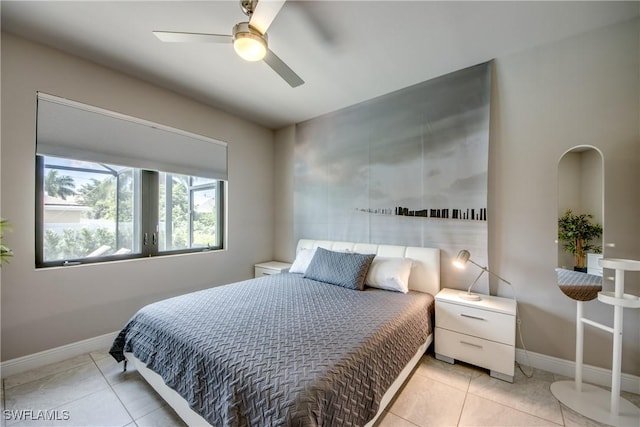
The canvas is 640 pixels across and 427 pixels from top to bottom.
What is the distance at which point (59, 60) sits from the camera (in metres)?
2.21

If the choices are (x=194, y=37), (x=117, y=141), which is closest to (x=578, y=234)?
(x=194, y=37)

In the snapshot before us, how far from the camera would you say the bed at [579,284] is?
75.4 inches

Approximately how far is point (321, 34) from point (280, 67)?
48 cm

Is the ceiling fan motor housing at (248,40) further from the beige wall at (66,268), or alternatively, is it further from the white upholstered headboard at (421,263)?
the white upholstered headboard at (421,263)

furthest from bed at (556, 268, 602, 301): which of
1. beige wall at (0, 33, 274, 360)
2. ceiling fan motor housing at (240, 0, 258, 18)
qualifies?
beige wall at (0, 33, 274, 360)

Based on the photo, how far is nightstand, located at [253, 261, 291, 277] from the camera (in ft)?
11.6

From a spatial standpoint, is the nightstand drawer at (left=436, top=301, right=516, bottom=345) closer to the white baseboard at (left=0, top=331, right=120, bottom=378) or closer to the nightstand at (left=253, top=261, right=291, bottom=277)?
the nightstand at (left=253, top=261, right=291, bottom=277)

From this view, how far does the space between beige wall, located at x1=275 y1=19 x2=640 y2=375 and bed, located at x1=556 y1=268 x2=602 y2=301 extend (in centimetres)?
8

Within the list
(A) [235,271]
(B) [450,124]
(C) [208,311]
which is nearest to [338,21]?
(B) [450,124]

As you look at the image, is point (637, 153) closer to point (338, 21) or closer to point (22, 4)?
point (338, 21)

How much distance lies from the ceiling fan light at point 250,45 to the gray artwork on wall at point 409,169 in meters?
1.76

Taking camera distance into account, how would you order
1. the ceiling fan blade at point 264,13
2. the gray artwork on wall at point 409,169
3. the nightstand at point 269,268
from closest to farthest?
the ceiling fan blade at point 264,13 → the gray artwork on wall at point 409,169 → the nightstand at point 269,268

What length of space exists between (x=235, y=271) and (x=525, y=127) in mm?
3636

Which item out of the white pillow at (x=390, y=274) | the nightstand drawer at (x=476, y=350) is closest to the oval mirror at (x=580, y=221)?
the nightstand drawer at (x=476, y=350)
